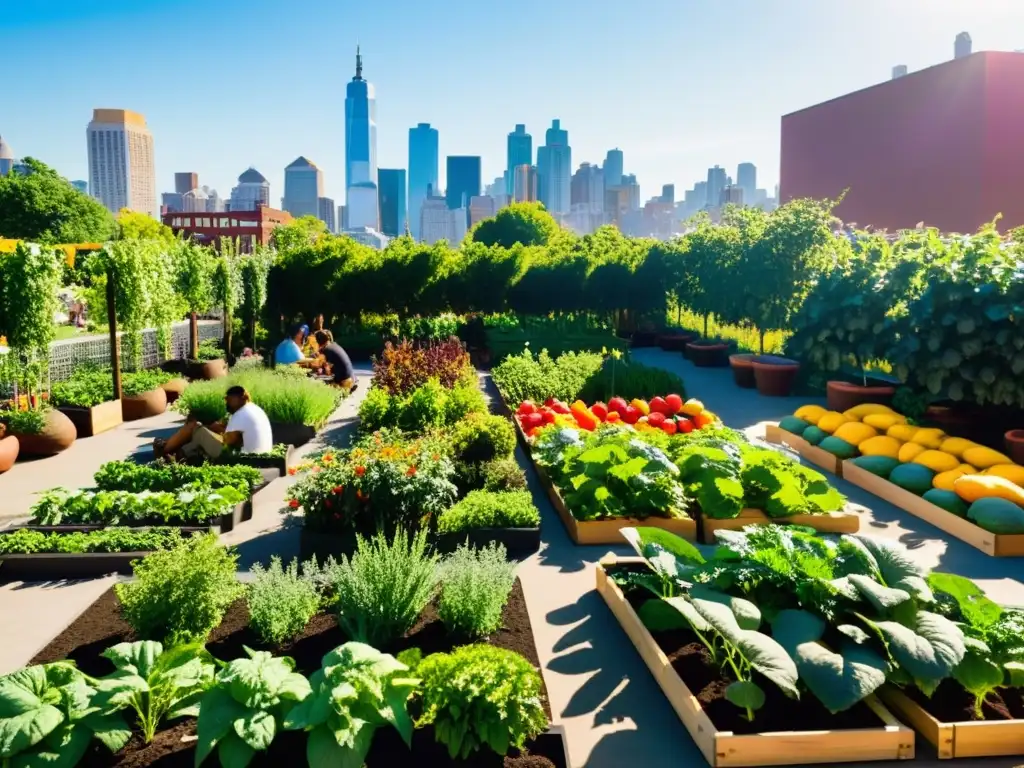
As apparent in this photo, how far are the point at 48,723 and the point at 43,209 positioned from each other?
66.2m

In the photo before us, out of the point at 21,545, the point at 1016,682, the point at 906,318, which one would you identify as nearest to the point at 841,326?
the point at 906,318

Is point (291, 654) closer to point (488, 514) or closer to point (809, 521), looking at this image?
point (488, 514)

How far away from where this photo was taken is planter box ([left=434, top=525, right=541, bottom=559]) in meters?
6.26

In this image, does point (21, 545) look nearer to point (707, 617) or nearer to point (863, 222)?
point (707, 617)

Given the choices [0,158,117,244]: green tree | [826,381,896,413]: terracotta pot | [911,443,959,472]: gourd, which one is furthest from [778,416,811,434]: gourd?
[0,158,117,244]: green tree

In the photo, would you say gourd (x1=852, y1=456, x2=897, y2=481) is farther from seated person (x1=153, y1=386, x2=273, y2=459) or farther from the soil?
seated person (x1=153, y1=386, x2=273, y2=459)

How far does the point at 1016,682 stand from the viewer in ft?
12.4

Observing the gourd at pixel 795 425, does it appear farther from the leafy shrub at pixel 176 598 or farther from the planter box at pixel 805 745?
the leafy shrub at pixel 176 598

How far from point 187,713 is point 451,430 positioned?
217 inches

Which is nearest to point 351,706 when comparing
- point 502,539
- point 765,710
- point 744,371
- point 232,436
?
point 765,710

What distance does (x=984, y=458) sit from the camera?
7605 millimetres

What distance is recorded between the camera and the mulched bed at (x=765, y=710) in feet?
11.9

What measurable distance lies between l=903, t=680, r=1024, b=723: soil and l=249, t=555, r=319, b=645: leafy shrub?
288 cm

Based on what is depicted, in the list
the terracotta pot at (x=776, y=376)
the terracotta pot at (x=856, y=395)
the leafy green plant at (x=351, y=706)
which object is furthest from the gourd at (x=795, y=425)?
the leafy green plant at (x=351, y=706)
